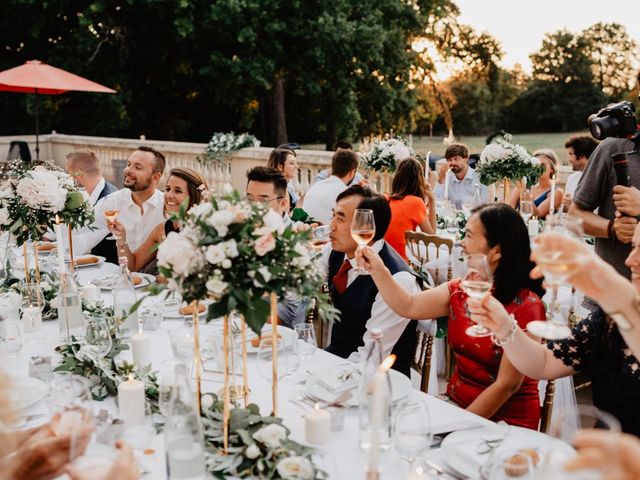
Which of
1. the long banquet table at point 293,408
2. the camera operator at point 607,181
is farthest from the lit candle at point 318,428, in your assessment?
the camera operator at point 607,181

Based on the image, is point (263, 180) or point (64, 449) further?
point (263, 180)

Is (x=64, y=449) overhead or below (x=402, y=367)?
overhead

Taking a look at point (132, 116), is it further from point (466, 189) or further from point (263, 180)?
point (263, 180)

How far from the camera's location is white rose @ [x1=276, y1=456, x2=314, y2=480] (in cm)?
155

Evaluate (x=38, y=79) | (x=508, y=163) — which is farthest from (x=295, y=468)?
Answer: (x=38, y=79)

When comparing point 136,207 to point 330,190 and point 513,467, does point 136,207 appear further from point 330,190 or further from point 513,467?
point 513,467

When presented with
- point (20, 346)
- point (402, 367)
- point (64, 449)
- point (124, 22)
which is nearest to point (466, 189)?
point (402, 367)

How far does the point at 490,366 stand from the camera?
2.46 m

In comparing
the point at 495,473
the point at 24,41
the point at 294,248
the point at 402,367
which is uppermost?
the point at 24,41

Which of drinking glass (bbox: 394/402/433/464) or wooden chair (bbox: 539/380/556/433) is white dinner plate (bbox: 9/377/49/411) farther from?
wooden chair (bbox: 539/380/556/433)

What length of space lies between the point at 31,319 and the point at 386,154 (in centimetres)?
485

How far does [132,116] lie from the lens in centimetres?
1648

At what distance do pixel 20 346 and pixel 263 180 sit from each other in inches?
78.8

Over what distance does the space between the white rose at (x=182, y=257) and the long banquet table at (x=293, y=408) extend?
0.55 metres
